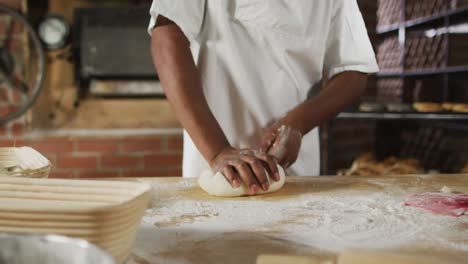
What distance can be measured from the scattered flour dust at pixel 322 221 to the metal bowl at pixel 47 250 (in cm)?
32

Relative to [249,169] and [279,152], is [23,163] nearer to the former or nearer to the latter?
[249,169]

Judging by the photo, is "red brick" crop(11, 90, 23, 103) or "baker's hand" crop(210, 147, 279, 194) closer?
"baker's hand" crop(210, 147, 279, 194)

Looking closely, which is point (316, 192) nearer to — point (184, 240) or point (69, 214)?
point (184, 240)

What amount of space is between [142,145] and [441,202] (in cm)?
208

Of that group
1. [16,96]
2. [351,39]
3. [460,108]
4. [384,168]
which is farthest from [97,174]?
[460,108]

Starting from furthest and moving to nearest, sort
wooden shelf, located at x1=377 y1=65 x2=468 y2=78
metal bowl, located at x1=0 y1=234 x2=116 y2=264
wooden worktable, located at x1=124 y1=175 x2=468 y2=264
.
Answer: wooden shelf, located at x1=377 y1=65 x2=468 y2=78 < wooden worktable, located at x1=124 y1=175 x2=468 y2=264 < metal bowl, located at x1=0 y1=234 x2=116 y2=264

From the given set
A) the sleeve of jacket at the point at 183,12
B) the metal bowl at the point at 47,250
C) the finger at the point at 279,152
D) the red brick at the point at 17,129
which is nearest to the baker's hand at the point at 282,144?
the finger at the point at 279,152

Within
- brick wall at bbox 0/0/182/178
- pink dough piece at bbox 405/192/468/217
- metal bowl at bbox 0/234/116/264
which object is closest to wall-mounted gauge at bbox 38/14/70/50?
brick wall at bbox 0/0/182/178

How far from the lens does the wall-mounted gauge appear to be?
260 centimetres

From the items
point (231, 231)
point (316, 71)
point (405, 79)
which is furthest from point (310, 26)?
point (405, 79)

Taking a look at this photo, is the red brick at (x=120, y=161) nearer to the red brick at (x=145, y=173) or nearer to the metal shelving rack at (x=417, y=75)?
the red brick at (x=145, y=173)

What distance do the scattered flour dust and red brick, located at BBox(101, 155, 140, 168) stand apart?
1.91 m

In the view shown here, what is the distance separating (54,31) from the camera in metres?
2.61

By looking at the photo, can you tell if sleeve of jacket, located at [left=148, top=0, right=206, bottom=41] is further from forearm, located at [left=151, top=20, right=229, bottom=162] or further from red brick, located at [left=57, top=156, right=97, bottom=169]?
red brick, located at [left=57, top=156, right=97, bottom=169]
